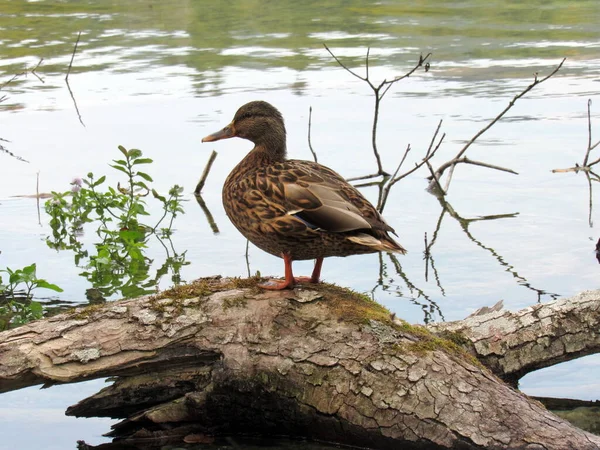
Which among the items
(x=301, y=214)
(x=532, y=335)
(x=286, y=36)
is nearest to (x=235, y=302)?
(x=301, y=214)

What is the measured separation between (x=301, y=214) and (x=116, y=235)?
2.97 metres

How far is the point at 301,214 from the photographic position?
473cm

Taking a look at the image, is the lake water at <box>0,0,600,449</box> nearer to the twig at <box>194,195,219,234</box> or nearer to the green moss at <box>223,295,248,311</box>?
the twig at <box>194,195,219,234</box>

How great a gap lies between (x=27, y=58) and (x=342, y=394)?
9.88m

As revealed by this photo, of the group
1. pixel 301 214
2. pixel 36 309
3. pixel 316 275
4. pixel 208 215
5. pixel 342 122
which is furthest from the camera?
pixel 342 122

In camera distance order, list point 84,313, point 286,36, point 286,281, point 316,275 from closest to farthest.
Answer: point 84,313 → point 286,281 → point 316,275 → point 286,36

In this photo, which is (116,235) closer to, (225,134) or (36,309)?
A: (36,309)

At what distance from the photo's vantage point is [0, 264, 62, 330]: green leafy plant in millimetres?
5871

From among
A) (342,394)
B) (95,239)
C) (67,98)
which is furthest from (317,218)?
(67,98)

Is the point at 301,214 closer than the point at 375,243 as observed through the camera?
No

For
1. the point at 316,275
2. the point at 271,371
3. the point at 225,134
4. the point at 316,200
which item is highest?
the point at 225,134

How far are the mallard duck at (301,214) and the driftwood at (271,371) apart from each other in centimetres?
27

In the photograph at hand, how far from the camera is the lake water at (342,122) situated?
6.70 metres

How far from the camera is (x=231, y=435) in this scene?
4781mm
